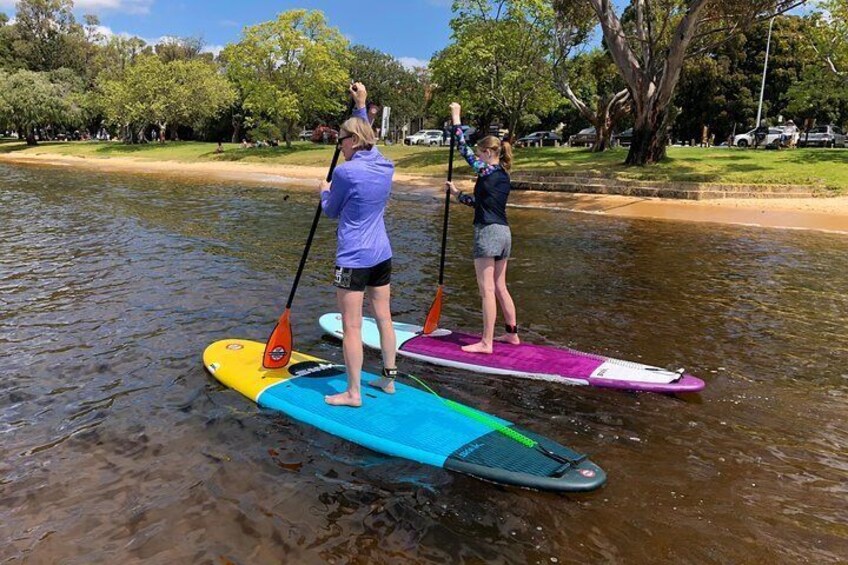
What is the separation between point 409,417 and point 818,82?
1708 inches

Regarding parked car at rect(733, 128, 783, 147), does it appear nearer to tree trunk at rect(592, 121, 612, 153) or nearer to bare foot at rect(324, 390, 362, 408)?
tree trunk at rect(592, 121, 612, 153)

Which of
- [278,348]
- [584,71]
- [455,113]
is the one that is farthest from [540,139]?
[278,348]

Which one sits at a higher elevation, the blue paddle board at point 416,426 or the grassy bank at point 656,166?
the grassy bank at point 656,166

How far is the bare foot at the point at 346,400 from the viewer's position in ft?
17.6

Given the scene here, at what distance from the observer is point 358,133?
493 cm

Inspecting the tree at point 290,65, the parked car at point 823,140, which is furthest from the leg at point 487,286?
the parked car at point 823,140

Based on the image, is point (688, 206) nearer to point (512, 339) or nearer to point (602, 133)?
point (602, 133)

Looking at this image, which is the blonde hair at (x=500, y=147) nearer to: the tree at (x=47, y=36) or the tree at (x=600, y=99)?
the tree at (x=600, y=99)

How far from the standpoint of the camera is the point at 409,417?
519 centimetres

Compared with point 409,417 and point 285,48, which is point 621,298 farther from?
point 285,48

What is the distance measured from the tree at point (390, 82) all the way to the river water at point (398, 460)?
67229mm

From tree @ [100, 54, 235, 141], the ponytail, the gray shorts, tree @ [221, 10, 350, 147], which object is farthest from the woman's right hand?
tree @ [100, 54, 235, 141]

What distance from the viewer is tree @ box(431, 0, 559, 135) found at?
3634 centimetres

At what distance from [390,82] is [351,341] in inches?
3044
